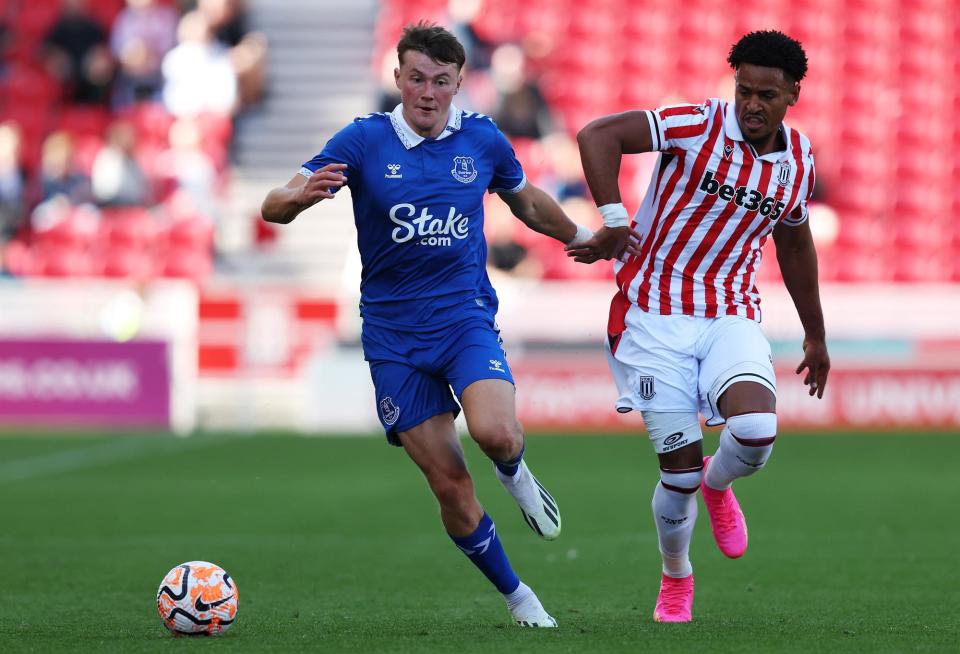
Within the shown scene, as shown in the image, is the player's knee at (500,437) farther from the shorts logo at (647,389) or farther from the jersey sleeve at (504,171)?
the jersey sleeve at (504,171)

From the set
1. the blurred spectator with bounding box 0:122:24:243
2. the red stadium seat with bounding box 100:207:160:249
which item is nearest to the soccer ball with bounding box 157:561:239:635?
the red stadium seat with bounding box 100:207:160:249

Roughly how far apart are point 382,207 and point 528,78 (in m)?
13.6

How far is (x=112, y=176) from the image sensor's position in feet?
63.1

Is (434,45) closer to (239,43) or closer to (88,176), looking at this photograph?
(88,176)

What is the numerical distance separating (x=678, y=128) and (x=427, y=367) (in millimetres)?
1437

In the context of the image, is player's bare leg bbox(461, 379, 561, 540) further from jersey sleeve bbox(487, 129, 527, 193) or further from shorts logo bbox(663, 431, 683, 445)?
jersey sleeve bbox(487, 129, 527, 193)

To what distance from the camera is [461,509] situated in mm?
6203

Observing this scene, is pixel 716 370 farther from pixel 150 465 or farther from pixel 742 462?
pixel 150 465

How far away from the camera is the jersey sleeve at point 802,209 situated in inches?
261

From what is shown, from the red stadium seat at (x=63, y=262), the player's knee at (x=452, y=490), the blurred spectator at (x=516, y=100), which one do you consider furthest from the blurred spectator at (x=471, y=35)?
the player's knee at (x=452, y=490)

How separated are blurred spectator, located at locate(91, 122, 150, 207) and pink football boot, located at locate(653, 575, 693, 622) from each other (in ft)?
45.1

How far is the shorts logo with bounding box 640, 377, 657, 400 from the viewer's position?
21.5 feet

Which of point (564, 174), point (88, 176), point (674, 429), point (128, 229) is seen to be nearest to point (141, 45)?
point (88, 176)

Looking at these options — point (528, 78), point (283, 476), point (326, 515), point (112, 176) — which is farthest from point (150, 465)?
point (528, 78)
